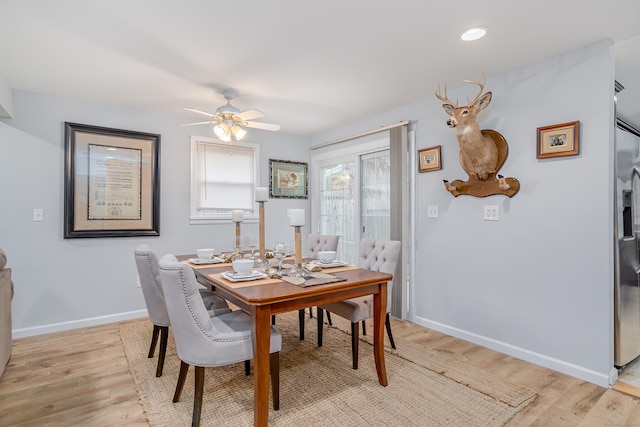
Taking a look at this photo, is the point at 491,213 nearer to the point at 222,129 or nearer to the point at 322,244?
the point at 322,244

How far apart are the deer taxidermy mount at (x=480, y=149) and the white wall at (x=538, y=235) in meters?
0.06

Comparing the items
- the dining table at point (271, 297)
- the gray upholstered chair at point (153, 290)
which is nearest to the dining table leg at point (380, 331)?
the dining table at point (271, 297)

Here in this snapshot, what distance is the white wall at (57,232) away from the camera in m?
3.14

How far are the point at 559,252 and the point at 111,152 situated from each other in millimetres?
4230

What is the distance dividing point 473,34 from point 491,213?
1.42 metres

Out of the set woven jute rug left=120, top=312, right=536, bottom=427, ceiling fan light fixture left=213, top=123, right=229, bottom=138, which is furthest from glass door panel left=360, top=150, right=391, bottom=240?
ceiling fan light fixture left=213, top=123, right=229, bottom=138

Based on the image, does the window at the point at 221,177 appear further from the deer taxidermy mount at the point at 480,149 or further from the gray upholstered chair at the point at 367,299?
the deer taxidermy mount at the point at 480,149

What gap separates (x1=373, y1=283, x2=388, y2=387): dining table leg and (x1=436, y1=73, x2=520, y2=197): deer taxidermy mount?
1359 mm

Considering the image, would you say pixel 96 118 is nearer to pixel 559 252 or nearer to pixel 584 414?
pixel 559 252

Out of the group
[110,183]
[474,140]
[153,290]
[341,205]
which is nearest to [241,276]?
[153,290]

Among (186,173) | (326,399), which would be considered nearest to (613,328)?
(326,399)

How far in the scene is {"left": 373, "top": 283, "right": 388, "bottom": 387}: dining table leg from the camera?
2.19 meters

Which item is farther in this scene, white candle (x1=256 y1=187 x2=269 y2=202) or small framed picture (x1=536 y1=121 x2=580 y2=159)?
white candle (x1=256 y1=187 x2=269 y2=202)

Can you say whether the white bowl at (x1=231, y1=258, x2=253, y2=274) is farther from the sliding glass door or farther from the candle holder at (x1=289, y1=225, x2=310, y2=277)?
the sliding glass door
